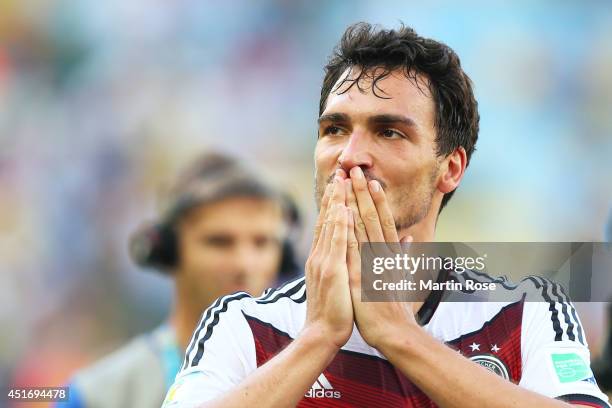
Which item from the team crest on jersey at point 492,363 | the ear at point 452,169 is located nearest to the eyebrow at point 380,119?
the ear at point 452,169

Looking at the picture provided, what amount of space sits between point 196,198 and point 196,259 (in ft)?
1.21

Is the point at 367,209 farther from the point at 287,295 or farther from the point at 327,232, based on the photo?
the point at 287,295

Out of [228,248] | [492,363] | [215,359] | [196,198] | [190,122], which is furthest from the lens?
[190,122]

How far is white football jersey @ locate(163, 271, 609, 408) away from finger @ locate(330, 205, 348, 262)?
0.26m

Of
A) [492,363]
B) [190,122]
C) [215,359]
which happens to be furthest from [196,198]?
[492,363]

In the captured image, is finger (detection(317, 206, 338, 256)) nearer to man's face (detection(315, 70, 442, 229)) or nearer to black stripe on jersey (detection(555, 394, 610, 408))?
man's face (detection(315, 70, 442, 229))

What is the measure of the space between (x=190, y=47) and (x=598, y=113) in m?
2.66

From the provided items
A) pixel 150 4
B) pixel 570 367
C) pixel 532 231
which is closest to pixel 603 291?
pixel 532 231

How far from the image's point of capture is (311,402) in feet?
8.81

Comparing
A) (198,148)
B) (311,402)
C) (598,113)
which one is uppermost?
(598,113)

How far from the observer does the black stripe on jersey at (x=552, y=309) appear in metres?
2.69

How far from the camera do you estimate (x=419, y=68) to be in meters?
3.17

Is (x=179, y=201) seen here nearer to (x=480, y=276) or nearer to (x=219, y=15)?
(x=219, y=15)

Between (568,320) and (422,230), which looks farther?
(422,230)
